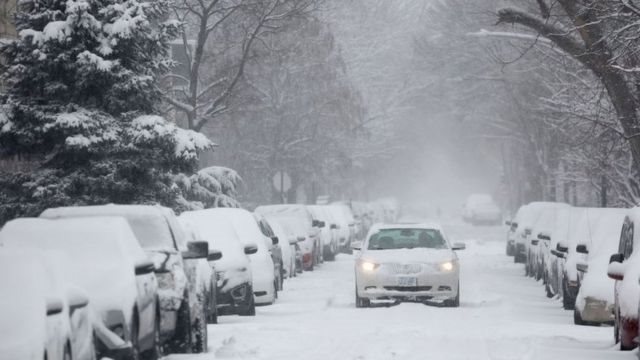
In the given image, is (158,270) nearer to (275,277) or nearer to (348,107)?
(275,277)

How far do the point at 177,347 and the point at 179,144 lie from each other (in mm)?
12354

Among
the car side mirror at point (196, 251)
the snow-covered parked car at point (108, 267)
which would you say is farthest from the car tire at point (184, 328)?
the snow-covered parked car at point (108, 267)

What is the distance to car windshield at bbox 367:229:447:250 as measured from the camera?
76.5 ft

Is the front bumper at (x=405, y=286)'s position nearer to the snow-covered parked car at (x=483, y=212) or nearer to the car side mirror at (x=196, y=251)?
the car side mirror at (x=196, y=251)

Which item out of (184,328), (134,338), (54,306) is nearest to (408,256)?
(184,328)

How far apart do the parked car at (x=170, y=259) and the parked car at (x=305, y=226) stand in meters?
20.3

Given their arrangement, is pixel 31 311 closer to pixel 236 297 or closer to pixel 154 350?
pixel 154 350

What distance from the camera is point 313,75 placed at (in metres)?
56.2

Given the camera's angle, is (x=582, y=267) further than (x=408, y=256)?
No

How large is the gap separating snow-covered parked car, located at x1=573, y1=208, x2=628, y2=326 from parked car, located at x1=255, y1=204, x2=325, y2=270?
15934 mm

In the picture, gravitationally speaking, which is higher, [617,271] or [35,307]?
[617,271]

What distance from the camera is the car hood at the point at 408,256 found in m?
22.3

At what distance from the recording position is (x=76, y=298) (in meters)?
10.4

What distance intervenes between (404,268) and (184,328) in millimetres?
7805
